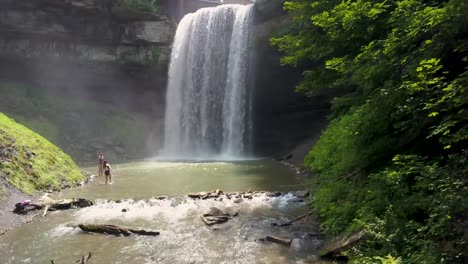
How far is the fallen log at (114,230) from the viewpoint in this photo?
10.6 metres

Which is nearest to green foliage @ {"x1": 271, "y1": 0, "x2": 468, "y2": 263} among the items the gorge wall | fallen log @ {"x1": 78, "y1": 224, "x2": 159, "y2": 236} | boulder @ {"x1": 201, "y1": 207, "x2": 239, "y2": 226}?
boulder @ {"x1": 201, "y1": 207, "x2": 239, "y2": 226}

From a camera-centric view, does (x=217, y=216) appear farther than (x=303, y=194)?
No

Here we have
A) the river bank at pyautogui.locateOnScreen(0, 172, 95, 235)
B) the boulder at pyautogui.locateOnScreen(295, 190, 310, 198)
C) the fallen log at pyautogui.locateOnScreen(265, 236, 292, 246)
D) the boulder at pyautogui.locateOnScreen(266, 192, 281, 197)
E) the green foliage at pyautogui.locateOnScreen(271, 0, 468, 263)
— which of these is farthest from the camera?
the boulder at pyautogui.locateOnScreen(266, 192, 281, 197)

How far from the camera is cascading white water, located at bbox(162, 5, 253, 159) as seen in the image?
3459cm

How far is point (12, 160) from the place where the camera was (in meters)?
15.9

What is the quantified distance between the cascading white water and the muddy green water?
1741 cm

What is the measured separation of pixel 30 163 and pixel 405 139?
16.0 m

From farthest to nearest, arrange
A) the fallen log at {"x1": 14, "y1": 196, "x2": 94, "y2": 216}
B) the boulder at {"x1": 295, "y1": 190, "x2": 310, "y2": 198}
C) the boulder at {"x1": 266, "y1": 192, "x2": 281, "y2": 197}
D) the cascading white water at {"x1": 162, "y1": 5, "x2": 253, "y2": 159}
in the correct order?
the cascading white water at {"x1": 162, "y1": 5, "x2": 253, "y2": 159} → the boulder at {"x1": 266, "y1": 192, "x2": 281, "y2": 197} → the boulder at {"x1": 295, "y1": 190, "x2": 310, "y2": 198} → the fallen log at {"x1": 14, "y1": 196, "x2": 94, "y2": 216}

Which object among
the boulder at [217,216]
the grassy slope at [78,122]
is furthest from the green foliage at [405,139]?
the grassy slope at [78,122]

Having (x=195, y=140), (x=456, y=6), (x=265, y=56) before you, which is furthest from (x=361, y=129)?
(x=195, y=140)

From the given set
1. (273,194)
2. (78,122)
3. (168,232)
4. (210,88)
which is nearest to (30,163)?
(168,232)

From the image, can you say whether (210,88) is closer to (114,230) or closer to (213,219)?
(213,219)

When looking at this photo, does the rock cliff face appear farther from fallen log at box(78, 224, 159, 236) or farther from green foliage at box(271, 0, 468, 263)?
green foliage at box(271, 0, 468, 263)

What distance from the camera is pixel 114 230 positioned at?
1071cm
